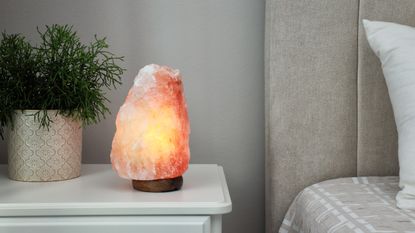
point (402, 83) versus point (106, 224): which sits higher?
point (402, 83)

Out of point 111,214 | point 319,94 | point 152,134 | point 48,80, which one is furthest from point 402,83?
point 48,80

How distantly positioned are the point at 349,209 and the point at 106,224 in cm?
45

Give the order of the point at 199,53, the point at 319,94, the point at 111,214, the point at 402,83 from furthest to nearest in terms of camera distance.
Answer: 1. the point at 199,53
2. the point at 319,94
3. the point at 402,83
4. the point at 111,214

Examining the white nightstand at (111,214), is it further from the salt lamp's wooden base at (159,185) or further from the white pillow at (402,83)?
the white pillow at (402,83)

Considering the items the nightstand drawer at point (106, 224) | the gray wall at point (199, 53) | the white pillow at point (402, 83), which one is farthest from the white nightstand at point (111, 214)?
the gray wall at point (199, 53)

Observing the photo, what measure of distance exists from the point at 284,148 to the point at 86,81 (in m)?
0.50

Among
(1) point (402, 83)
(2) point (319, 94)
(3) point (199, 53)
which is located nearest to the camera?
(1) point (402, 83)

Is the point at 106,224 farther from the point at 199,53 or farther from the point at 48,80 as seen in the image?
the point at 199,53

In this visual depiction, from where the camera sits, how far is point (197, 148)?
1499mm

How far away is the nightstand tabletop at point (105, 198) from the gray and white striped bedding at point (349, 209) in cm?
18

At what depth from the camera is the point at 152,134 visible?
3.51 feet

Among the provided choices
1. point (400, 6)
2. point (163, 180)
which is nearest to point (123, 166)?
point (163, 180)

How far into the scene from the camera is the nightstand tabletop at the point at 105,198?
98cm

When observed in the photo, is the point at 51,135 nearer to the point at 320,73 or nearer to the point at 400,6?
the point at 320,73
